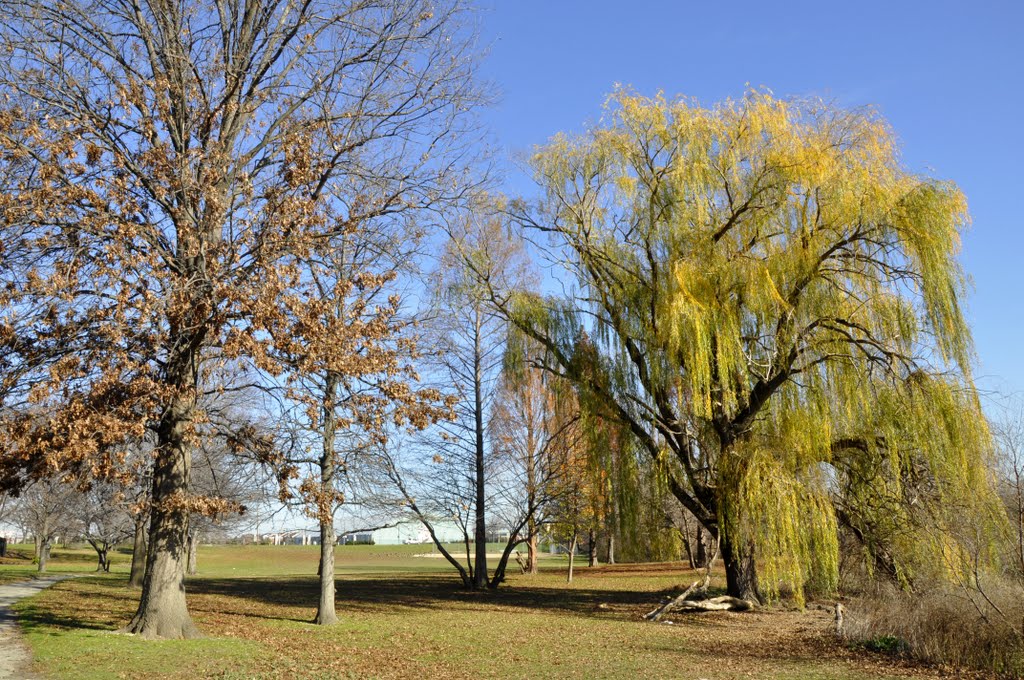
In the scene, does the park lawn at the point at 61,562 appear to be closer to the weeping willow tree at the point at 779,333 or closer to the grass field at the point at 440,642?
the grass field at the point at 440,642

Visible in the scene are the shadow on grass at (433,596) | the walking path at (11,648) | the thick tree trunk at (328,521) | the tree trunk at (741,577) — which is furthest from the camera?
the shadow on grass at (433,596)

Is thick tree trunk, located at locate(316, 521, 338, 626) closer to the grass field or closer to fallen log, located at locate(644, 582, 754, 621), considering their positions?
the grass field

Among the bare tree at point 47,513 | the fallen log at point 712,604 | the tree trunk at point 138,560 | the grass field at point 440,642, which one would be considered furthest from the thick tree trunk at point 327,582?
the bare tree at point 47,513

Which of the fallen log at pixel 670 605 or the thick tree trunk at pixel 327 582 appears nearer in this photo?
the thick tree trunk at pixel 327 582

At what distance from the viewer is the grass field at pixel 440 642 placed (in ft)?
31.5

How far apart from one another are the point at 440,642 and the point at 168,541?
4.65 m

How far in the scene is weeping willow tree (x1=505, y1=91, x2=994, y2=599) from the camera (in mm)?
13875

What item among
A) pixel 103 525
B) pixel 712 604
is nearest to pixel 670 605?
pixel 712 604

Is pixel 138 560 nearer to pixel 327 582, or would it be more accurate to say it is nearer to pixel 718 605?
pixel 327 582

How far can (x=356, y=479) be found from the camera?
14.0 meters

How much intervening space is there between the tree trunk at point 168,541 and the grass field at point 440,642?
21.1 inches

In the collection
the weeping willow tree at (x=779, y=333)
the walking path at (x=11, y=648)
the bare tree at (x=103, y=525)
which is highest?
the weeping willow tree at (x=779, y=333)

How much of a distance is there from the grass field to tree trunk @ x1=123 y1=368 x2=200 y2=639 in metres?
0.53

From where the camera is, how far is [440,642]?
41.2 feet
